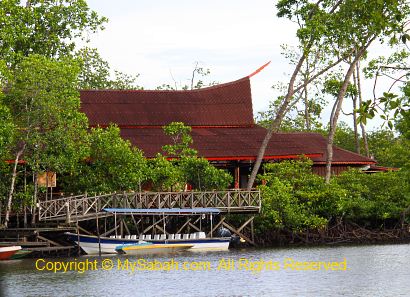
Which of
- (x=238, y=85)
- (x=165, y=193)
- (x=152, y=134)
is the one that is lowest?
(x=165, y=193)

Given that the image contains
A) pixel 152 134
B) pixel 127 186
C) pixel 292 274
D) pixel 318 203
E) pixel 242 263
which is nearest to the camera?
pixel 292 274

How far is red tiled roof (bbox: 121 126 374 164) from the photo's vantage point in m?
41.7

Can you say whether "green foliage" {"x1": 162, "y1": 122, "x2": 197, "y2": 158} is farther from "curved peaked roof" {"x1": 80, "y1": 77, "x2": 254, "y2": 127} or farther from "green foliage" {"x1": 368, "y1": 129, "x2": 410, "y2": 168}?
"green foliage" {"x1": 368, "y1": 129, "x2": 410, "y2": 168}

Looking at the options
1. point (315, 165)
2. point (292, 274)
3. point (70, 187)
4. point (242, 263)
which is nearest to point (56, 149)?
point (70, 187)

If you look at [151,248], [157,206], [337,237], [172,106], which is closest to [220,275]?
[151,248]

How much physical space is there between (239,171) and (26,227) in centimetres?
1400

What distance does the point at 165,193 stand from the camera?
36.6 metres

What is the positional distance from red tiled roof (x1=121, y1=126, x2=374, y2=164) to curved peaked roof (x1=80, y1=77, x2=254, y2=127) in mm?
820

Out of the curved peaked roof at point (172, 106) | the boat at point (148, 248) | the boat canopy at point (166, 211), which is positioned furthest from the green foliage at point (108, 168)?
the curved peaked roof at point (172, 106)

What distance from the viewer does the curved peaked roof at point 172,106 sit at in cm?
4591

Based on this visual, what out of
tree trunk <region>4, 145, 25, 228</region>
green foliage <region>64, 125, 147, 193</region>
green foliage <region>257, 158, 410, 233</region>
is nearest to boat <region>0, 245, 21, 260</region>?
tree trunk <region>4, 145, 25, 228</region>

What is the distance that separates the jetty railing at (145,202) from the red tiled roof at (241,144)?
11.8ft

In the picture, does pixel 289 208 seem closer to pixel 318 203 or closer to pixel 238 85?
pixel 318 203

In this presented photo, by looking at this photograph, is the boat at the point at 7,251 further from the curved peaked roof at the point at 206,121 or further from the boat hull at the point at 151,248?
the curved peaked roof at the point at 206,121
